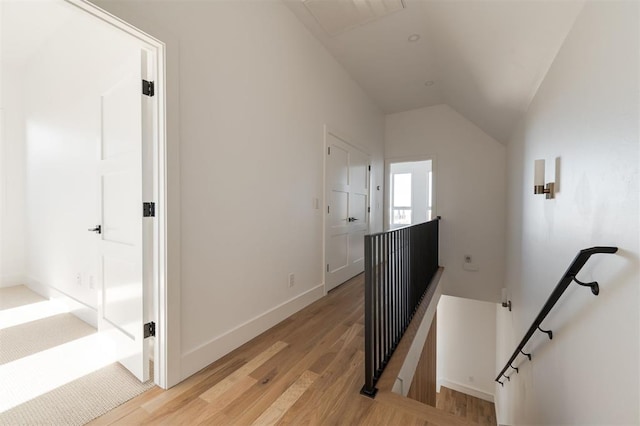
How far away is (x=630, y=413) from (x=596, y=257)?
560mm

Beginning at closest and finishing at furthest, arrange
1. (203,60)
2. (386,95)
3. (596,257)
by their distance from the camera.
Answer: (596,257) → (203,60) → (386,95)

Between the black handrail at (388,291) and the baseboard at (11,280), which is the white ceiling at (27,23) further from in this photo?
the black handrail at (388,291)

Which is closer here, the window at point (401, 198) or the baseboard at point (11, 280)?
the baseboard at point (11, 280)

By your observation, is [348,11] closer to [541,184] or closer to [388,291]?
[541,184]

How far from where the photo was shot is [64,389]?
1567 millimetres

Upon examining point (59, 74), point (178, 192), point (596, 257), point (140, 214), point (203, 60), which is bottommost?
point (596, 257)

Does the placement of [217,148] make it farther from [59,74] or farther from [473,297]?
[473,297]

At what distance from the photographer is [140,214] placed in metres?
1.55

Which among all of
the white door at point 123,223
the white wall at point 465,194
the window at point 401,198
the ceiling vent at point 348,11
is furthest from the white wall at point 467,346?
the white door at point 123,223

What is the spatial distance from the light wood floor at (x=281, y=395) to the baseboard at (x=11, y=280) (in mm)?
3636

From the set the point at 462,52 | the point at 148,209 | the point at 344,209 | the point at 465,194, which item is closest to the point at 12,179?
the point at 148,209

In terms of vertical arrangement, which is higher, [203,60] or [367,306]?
[203,60]

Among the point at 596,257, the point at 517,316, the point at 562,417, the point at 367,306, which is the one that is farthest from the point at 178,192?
the point at 517,316

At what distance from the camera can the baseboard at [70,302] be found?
241cm
